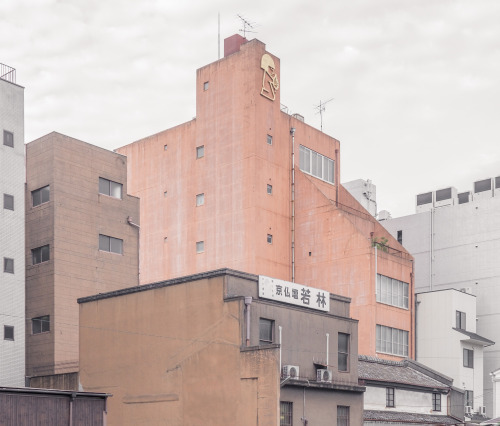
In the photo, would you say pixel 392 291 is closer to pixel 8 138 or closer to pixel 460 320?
pixel 460 320

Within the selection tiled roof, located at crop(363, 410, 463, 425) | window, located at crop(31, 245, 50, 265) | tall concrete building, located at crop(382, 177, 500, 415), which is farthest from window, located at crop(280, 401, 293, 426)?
tall concrete building, located at crop(382, 177, 500, 415)

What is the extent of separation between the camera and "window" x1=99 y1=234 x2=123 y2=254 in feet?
221

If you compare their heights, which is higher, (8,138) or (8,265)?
(8,138)

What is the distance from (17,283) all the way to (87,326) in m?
9.76

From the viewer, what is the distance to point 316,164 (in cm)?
8406

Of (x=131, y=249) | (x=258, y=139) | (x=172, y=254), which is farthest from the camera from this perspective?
(x=172, y=254)

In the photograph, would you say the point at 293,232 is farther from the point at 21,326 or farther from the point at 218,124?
the point at 21,326

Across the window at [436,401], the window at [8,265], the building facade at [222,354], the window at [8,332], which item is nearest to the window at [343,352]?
the building facade at [222,354]

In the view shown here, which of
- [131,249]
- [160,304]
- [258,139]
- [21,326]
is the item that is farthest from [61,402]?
[258,139]

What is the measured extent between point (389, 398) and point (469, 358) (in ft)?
90.2

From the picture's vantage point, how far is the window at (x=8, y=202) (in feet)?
190

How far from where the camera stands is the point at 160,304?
1853 inches

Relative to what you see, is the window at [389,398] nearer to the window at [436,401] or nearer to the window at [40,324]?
the window at [436,401]

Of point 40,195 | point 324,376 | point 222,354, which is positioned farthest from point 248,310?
point 40,195
